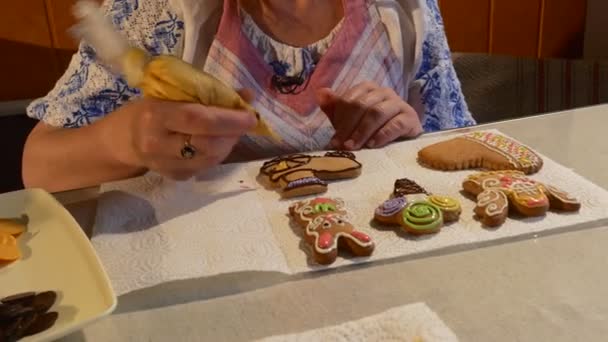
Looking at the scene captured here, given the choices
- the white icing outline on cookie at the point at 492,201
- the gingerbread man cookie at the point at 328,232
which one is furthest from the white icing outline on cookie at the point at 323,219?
the white icing outline on cookie at the point at 492,201

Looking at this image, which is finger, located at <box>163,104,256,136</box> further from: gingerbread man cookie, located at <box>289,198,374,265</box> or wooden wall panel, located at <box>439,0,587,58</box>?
wooden wall panel, located at <box>439,0,587,58</box>

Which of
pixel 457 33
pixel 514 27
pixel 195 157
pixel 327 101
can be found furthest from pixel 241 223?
pixel 514 27

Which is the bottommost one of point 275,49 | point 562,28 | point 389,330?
point 562,28

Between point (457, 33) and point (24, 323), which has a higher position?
point (24, 323)

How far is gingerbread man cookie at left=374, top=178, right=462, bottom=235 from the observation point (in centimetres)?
67

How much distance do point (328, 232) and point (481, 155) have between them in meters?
0.25

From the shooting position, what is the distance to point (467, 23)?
7.09 ft

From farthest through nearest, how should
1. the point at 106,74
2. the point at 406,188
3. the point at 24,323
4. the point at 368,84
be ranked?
the point at 368,84
the point at 106,74
the point at 406,188
the point at 24,323

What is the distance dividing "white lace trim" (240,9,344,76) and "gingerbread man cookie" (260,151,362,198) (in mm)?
176

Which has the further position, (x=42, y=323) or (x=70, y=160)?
(x=70, y=160)

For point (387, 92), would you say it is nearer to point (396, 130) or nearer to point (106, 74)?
point (396, 130)

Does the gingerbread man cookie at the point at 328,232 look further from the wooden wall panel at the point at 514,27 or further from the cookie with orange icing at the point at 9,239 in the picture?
the wooden wall panel at the point at 514,27

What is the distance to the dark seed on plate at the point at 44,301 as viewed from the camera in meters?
0.55

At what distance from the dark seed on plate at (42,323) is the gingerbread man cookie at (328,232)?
221 mm
